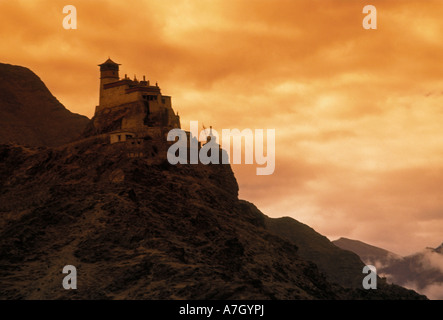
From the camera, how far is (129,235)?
15925 centimetres

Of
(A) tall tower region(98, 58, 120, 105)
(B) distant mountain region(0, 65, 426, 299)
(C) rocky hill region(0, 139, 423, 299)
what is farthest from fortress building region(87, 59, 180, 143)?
(C) rocky hill region(0, 139, 423, 299)

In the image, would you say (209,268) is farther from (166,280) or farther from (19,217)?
(19,217)

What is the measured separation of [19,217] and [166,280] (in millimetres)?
39362

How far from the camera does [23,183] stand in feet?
610

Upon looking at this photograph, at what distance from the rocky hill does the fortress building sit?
759 centimetres

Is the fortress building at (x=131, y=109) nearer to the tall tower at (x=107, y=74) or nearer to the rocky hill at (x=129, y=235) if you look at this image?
the tall tower at (x=107, y=74)

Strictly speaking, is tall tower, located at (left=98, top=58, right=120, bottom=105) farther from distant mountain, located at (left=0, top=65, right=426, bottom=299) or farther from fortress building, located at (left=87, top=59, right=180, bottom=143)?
distant mountain, located at (left=0, top=65, right=426, bottom=299)

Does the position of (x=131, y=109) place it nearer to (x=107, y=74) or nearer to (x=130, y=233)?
(x=107, y=74)

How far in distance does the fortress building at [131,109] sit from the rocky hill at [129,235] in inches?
299

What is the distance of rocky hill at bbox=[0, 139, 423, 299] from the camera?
148000 mm

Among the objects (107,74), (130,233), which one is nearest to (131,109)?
(107,74)

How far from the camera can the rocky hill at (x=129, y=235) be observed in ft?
486

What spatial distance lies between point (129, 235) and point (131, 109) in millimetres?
41013
